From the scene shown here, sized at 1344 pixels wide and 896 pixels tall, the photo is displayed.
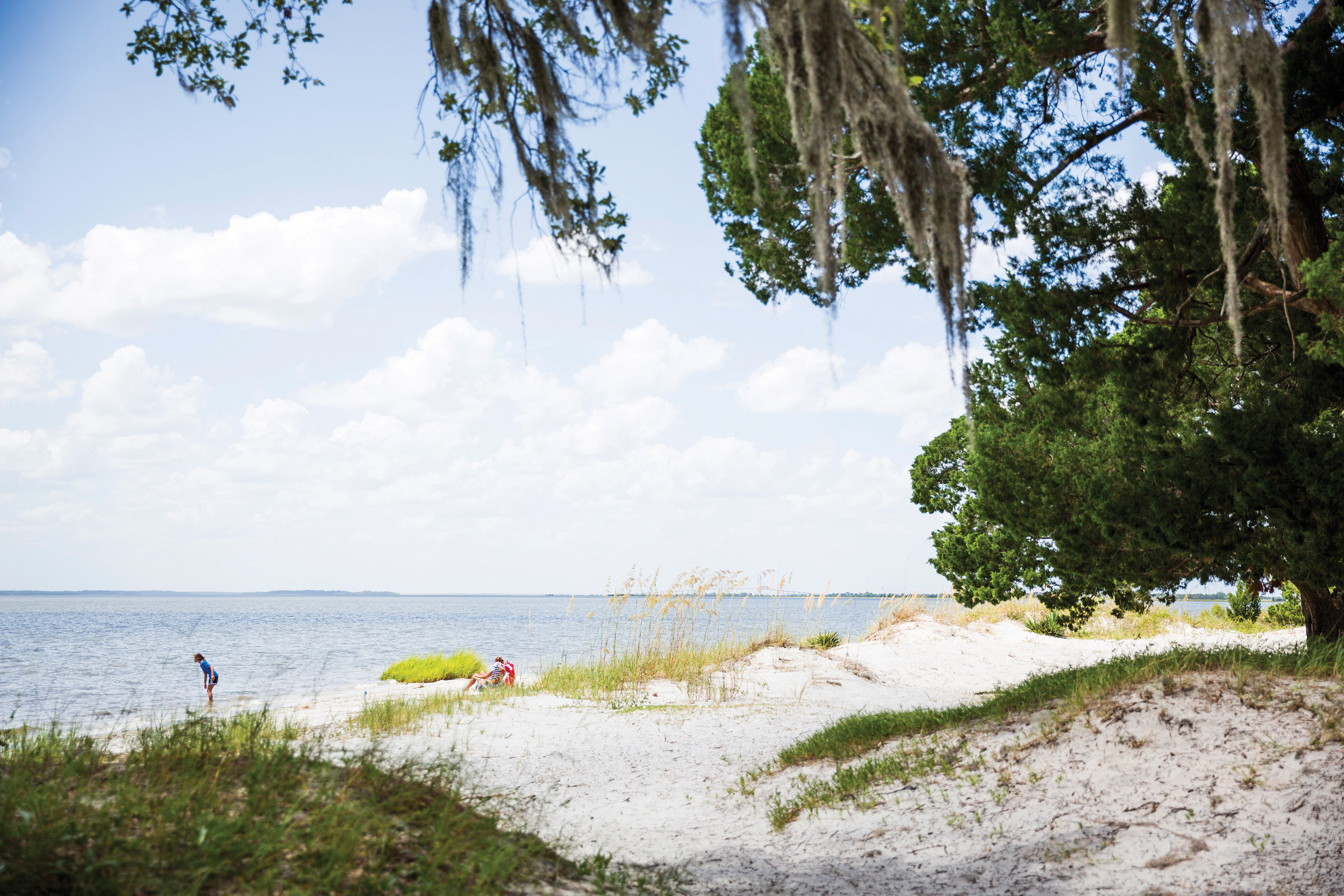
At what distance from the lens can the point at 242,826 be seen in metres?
2.72

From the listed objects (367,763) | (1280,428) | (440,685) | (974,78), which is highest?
(974,78)

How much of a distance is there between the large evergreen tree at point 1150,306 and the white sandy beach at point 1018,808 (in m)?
2.05

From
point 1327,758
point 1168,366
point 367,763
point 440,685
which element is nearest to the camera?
point 367,763

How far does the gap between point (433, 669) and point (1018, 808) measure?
603 inches

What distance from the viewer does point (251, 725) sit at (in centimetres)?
473

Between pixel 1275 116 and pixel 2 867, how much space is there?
5.65m

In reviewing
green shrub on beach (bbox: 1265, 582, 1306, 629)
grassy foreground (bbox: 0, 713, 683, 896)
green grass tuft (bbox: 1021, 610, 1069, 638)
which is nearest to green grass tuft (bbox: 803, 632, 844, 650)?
green grass tuft (bbox: 1021, 610, 1069, 638)

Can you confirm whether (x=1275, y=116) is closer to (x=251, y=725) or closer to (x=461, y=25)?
(x=461, y=25)

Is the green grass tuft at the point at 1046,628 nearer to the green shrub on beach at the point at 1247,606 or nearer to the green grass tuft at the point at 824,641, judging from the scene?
the green grass tuft at the point at 824,641

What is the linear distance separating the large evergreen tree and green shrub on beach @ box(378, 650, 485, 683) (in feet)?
43.3

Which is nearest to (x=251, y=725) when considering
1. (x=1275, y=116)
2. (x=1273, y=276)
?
(x=1275, y=116)

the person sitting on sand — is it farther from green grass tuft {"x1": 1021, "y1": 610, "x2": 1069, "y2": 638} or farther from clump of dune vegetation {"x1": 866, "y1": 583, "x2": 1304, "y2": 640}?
green grass tuft {"x1": 1021, "y1": 610, "x2": 1069, "y2": 638}

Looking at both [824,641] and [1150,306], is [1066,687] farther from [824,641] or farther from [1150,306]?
[824,641]

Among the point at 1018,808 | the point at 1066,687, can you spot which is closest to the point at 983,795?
the point at 1018,808
